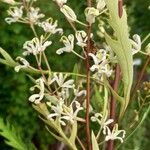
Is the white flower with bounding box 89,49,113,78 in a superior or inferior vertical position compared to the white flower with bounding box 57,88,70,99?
superior

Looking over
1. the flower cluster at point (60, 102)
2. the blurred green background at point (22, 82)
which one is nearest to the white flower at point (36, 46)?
the flower cluster at point (60, 102)

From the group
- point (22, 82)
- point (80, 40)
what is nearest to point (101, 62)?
point (80, 40)

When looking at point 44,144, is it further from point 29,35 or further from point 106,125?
point 106,125

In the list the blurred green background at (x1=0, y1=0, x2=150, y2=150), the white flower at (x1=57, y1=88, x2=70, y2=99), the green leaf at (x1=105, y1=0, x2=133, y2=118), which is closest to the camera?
the green leaf at (x1=105, y1=0, x2=133, y2=118)

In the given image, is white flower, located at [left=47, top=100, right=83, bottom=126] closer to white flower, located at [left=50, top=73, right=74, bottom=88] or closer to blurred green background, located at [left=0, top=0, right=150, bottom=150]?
white flower, located at [left=50, top=73, right=74, bottom=88]

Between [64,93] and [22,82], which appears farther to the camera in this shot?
[22,82]

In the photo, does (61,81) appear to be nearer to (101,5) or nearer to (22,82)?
(101,5)

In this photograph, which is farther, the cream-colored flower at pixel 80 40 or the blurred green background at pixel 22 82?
the blurred green background at pixel 22 82

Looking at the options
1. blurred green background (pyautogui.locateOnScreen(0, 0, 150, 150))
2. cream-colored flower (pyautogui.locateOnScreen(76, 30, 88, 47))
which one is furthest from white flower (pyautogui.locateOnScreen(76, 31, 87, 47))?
blurred green background (pyautogui.locateOnScreen(0, 0, 150, 150))

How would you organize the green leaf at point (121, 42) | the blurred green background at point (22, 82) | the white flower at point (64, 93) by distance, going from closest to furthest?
1. the green leaf at point (121, 42)
2. the white flower at point (64, 93)
3. the blurred green background at point (22, 82)

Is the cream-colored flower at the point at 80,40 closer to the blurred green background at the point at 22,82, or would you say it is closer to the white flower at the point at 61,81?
the white flower at the point at 61,81
